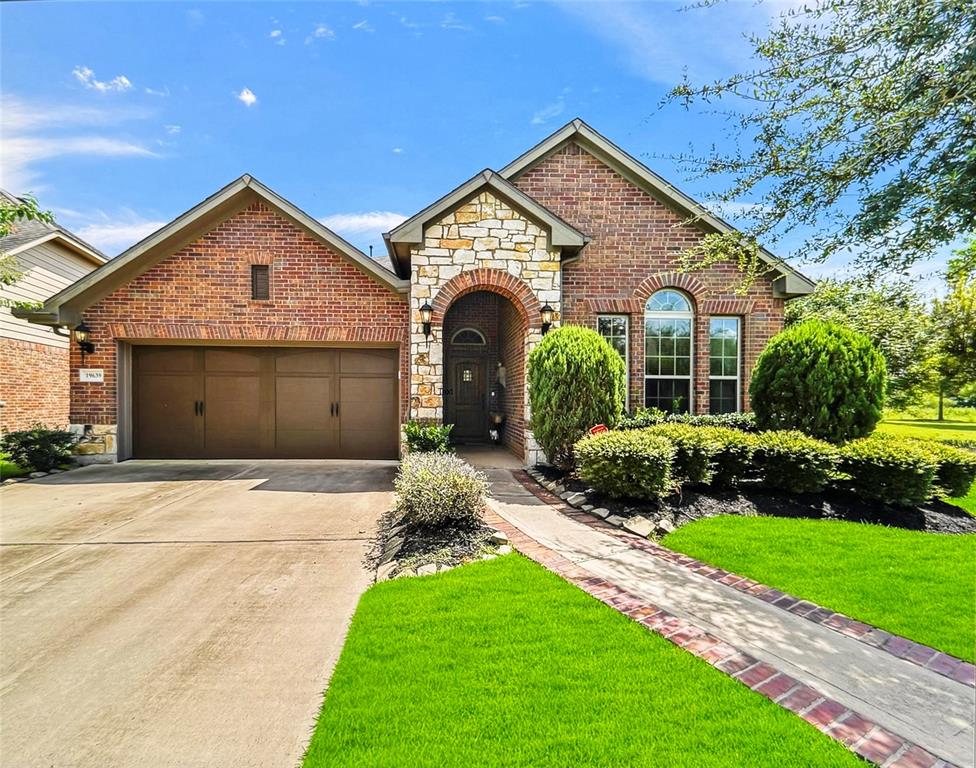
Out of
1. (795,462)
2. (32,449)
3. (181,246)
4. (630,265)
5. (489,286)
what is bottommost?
(32,449)

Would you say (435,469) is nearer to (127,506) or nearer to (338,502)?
(338,502)

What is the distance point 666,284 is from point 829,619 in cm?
812

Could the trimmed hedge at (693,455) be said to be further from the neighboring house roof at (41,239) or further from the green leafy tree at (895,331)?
the neighboring house roof at (41,239)

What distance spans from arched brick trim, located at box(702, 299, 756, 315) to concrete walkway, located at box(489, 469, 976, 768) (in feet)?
23.8

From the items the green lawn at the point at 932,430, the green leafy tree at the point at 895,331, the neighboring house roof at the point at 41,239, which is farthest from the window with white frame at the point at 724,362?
the neighboring house roof at the point at 41,239

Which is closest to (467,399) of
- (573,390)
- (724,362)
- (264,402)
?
(264,402)

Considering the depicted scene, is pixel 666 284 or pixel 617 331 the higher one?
pixel 666 284

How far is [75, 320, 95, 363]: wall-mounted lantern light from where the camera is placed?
9.55m

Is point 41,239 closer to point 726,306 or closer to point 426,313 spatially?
point 426,313

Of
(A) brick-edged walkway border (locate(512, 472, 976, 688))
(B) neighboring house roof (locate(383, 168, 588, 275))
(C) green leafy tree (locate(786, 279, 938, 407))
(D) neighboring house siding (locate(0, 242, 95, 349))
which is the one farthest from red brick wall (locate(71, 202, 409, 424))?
(C) green leafy tree (locate(786, 279, 938, 407))

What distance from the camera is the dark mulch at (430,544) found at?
4.67 meters

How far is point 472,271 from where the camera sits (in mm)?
9242

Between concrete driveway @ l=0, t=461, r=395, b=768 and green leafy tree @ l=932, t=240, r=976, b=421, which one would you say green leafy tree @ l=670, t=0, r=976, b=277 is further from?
green leafy tree @ l=932, t=240, r=976, b=421

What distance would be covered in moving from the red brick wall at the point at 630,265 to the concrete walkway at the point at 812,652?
6.43m
